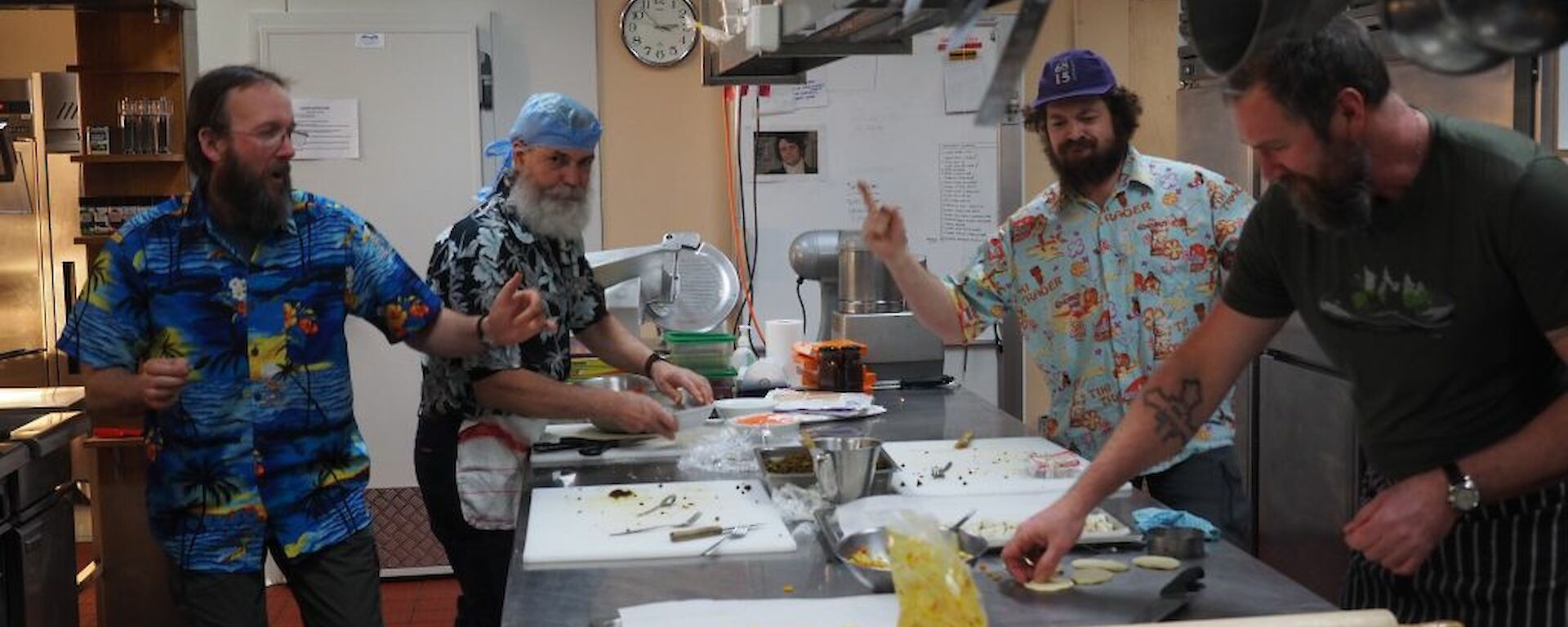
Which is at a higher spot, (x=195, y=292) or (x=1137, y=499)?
(x=195, y=292)

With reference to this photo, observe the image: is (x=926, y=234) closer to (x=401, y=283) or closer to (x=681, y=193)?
(x=681, y=193)

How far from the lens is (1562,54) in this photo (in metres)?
3.39

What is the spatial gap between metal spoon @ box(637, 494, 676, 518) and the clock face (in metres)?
3.58

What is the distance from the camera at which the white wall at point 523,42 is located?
561 centimetres

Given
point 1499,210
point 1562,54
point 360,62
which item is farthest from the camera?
point 360,62

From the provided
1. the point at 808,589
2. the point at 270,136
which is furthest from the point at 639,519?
the point at 270,136

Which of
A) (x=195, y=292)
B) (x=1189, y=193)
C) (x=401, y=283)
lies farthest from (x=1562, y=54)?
(x=195, y=292)

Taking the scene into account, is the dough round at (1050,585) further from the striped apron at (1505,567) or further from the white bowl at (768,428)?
the white bowl at (768,428)

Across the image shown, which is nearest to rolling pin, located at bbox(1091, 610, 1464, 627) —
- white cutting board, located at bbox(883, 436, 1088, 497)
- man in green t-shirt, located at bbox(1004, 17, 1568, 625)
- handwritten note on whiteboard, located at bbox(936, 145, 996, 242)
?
man in green t-shirt, located at bbox(1004, 17, 1568, 625)

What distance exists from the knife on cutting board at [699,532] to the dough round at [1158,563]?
63 centimetres

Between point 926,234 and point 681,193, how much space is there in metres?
1.04

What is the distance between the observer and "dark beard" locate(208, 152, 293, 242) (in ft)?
8.98

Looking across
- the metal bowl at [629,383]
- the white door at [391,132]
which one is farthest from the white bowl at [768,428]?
the white door at [391,132]

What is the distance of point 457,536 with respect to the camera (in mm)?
3203
